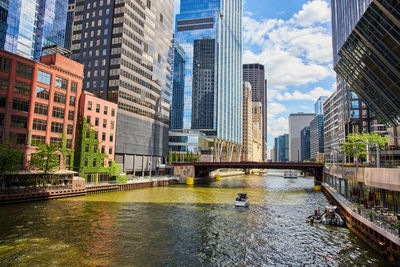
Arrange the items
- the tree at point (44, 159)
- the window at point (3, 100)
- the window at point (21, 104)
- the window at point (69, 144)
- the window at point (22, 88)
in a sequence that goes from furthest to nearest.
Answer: the window at point (69, 144) < the window at point (22, 88) < the window at point (21, 104) < the tree at point (44, 159) < the window at point (3, 100)

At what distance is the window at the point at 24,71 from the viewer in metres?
66.8

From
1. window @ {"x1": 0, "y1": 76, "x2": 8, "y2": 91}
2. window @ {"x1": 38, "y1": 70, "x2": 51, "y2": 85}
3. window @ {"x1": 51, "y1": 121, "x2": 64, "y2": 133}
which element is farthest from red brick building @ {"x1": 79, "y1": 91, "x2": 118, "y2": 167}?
window @ {"x1": 0, "y1": 76, "x2": 8, "y2": 91}

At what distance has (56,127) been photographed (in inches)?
2980

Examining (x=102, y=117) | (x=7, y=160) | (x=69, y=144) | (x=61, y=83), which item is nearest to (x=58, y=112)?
(x=61, y=83)

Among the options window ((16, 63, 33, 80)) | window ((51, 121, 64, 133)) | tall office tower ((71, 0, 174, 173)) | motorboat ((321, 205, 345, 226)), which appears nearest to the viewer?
motorboat ((321, 205, 345, 226))

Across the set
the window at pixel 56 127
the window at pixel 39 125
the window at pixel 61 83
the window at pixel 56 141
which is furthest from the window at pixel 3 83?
the window at pixel 56 141

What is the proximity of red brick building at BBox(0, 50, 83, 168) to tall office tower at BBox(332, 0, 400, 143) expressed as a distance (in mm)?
75042

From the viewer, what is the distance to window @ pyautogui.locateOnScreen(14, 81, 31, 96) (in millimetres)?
66062

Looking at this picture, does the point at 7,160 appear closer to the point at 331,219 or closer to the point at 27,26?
the point at 331,219

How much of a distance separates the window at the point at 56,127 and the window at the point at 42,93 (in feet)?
23.7

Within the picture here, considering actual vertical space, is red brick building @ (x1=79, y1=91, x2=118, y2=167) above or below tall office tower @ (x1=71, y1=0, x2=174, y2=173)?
below

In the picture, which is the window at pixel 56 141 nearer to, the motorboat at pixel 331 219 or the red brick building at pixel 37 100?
the red brick building at pixel 37 100

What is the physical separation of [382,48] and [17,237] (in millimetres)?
70624

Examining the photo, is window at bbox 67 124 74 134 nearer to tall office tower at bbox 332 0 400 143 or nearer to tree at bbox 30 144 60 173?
tree at bbox 30 144 60 173
